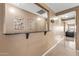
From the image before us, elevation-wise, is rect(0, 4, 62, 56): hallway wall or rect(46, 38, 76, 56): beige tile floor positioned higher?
rect(0, 4, 62, 56): hallway wall

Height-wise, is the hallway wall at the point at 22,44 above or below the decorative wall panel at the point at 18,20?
below

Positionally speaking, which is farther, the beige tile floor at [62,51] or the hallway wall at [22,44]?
the beige tile floor at [62,51]

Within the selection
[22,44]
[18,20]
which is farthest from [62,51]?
[18,20]

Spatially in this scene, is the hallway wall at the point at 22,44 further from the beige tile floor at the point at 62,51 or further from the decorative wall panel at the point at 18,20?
the beige tile floor at the point at 62,51

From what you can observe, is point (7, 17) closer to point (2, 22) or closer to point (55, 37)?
point (2, 22)

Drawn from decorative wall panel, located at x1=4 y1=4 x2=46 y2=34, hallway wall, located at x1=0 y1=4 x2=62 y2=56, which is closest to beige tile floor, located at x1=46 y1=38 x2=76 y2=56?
hallway wall, located at x1=0 y1=4 x2=62 y2=56

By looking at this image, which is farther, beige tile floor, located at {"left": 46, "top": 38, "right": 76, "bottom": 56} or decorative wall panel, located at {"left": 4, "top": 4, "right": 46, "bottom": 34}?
beige tile floor, located at {"left": 46, "top": 38, "right": 76, "bottom": 56}

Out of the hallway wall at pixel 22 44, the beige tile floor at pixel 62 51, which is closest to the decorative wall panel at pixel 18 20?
the hallway wall at pixel 22 44

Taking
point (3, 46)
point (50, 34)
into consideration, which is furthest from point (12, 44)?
point (50, 34)

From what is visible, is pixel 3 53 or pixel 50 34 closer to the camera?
pixel 3 53

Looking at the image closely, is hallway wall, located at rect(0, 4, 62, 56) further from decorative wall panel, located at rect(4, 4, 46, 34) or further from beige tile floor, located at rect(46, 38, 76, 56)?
beige tile floor, located at rect(46, 38, 76, 56)

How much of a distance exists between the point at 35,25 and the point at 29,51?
570mm

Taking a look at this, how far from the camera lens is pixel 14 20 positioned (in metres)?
1.48

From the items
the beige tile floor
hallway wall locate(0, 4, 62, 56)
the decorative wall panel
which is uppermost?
the decorative wall panel
